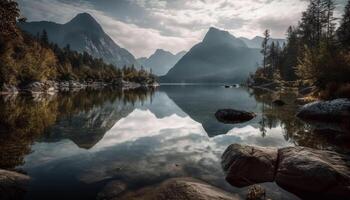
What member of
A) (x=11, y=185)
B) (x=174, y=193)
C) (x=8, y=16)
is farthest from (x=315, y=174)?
(x=8, y=16)

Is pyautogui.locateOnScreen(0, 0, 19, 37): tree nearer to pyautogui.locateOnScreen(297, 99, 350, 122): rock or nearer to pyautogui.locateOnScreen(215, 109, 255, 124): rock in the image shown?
pyautogui.locateOnScreen(215, 109, 255, 124): rock

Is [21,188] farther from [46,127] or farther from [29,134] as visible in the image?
[46,127]

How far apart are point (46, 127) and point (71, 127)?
207 centimetres

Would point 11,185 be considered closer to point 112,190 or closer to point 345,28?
point 112,190

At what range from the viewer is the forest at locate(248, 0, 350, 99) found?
3122 cm

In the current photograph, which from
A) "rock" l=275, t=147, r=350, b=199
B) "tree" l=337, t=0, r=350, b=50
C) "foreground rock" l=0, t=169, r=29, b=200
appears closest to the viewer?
"foreground rock" l=0, t=169, r=29, b=200

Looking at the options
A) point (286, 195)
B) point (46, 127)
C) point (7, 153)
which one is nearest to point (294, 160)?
point (286, 195)

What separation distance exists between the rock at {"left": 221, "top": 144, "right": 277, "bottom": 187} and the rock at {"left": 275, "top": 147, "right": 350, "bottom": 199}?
0.47 metres

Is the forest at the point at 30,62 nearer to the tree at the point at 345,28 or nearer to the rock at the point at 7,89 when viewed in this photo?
the rock at the point at 7,89

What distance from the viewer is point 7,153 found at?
527 inches

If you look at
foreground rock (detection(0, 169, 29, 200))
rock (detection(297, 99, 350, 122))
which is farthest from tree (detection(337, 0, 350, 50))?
foreground rock (detection(0, 169, 29, 200))

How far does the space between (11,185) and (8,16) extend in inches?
784

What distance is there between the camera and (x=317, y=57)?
120 ft

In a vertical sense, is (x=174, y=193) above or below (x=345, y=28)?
below
